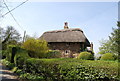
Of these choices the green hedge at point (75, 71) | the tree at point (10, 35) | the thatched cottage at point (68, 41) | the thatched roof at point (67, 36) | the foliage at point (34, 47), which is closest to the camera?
the green hedge at point (75, 71)

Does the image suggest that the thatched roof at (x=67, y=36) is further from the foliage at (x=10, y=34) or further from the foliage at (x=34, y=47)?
the foliage at (x=10, y=34)

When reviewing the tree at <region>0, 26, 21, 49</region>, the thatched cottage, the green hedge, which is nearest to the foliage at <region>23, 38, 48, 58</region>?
the green hedge

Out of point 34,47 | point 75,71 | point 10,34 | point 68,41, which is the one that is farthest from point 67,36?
point 75,71

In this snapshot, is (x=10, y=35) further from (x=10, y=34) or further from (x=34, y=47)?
(x=34, y=47)

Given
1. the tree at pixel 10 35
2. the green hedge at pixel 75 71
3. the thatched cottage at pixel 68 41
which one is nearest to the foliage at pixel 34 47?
the green hedge at pixel 75 71

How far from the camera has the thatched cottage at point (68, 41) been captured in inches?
841

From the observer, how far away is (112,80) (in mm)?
4914

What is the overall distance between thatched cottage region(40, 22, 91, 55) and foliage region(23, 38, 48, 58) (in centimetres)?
859

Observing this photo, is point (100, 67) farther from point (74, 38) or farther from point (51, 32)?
point (51, 32)

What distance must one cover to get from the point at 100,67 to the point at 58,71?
203 centimetres

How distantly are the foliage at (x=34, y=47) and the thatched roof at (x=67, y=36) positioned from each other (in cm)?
862

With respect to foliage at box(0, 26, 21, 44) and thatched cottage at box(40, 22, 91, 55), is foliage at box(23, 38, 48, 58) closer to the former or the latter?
thatched cottage at box(40, 22, 91, 55)

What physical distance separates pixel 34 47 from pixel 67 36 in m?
11.0

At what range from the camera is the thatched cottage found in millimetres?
21372
